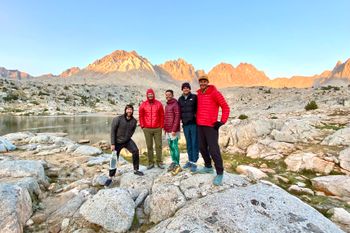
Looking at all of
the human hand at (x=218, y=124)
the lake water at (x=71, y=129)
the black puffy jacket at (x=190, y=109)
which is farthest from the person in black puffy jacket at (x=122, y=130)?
the lake water at (x=71, y=129)

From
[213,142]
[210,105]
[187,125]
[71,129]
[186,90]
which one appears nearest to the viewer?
[213,142]

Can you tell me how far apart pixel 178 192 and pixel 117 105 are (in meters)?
92.5

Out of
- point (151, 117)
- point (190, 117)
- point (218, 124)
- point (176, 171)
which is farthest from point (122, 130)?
point (218, 124)

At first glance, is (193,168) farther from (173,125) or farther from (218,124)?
(218,124)

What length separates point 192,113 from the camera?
7238mm

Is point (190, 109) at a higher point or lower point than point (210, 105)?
lower

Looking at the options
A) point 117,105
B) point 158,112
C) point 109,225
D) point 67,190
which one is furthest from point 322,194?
point 117,105

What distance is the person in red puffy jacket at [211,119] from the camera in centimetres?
632

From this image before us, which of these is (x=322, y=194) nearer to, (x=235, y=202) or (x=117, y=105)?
(x=235, y=202)

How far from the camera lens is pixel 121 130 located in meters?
8.53

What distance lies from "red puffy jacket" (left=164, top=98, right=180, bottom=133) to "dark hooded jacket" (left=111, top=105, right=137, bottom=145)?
4.91ft

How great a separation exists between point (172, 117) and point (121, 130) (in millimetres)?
2140

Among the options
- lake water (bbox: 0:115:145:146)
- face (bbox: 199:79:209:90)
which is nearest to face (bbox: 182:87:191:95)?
face (bbox: 199:79:209:90)

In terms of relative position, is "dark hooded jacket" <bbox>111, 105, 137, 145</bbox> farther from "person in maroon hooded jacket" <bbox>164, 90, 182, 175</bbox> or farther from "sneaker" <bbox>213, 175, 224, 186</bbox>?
"sneaker" <bbox>213, 175, 224, 186</bbox>
